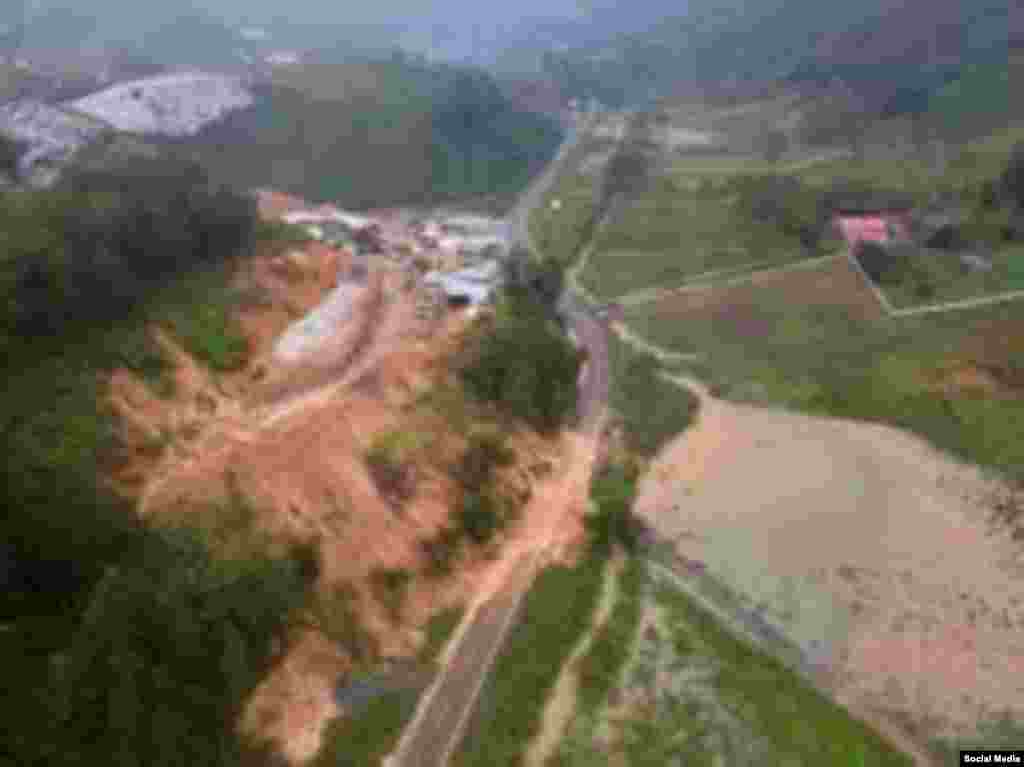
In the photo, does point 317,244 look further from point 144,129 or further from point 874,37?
point 874,37

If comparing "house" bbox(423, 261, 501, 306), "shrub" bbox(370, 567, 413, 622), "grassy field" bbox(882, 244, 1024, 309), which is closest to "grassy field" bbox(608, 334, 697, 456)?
"house" bbox(423, 261, 501, 306)

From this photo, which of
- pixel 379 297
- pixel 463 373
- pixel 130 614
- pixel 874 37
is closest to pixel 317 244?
pixel 379 297

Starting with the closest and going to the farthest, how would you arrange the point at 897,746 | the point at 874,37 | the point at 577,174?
the point at 897,746, the point at 577,174, the point at 874,37

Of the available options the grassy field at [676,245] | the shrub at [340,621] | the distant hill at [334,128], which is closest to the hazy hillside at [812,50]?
the grassy field at [676,245]

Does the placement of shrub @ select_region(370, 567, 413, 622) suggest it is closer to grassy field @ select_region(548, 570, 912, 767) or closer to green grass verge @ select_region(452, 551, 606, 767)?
green grass verge @ select_region(452, 551, 606, 767)

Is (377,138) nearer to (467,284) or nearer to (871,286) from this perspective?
(467,284)

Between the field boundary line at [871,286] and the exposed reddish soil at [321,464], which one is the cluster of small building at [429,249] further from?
the field boundary line at [871,286]
